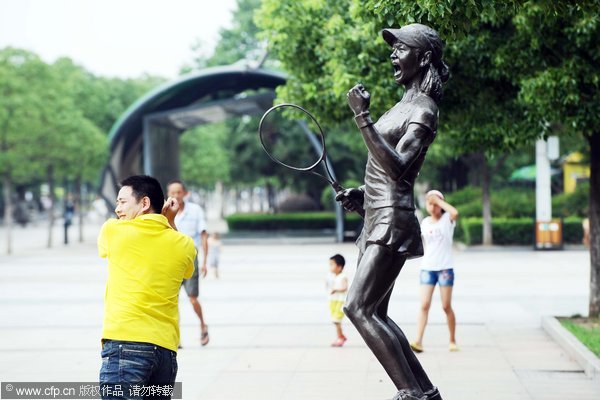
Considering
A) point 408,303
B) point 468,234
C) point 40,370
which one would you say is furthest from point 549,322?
point 468,234

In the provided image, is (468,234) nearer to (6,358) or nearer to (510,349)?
(510,349)

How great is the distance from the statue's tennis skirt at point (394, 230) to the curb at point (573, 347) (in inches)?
132

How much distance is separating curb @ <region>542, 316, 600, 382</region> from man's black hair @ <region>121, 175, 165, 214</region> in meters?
4.80

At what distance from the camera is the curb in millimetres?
8188

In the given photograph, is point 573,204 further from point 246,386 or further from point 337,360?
point 246,386

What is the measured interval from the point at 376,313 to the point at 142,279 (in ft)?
5.08

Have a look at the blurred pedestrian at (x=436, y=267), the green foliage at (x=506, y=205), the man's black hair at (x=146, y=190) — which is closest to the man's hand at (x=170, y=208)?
the man's black hair at (x=146, y=190)

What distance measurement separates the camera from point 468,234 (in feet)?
91.4

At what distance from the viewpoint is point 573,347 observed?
913 cm

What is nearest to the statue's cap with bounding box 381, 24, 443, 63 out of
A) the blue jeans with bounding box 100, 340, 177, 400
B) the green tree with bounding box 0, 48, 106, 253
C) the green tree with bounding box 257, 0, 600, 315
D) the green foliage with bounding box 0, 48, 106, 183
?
the blue jeans with bounding box 100, 340, 177, 400

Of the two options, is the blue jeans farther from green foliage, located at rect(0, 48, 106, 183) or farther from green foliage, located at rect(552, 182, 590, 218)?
green foliage, located at rect(0, 48, 106, 183)

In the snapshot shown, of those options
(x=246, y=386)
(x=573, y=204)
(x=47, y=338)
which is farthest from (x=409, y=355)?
(x=573, y=204)

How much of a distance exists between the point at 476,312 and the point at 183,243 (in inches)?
350

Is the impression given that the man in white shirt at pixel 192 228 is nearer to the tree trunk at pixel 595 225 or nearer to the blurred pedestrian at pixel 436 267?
the blurred pedestrian at pixel 436 267
